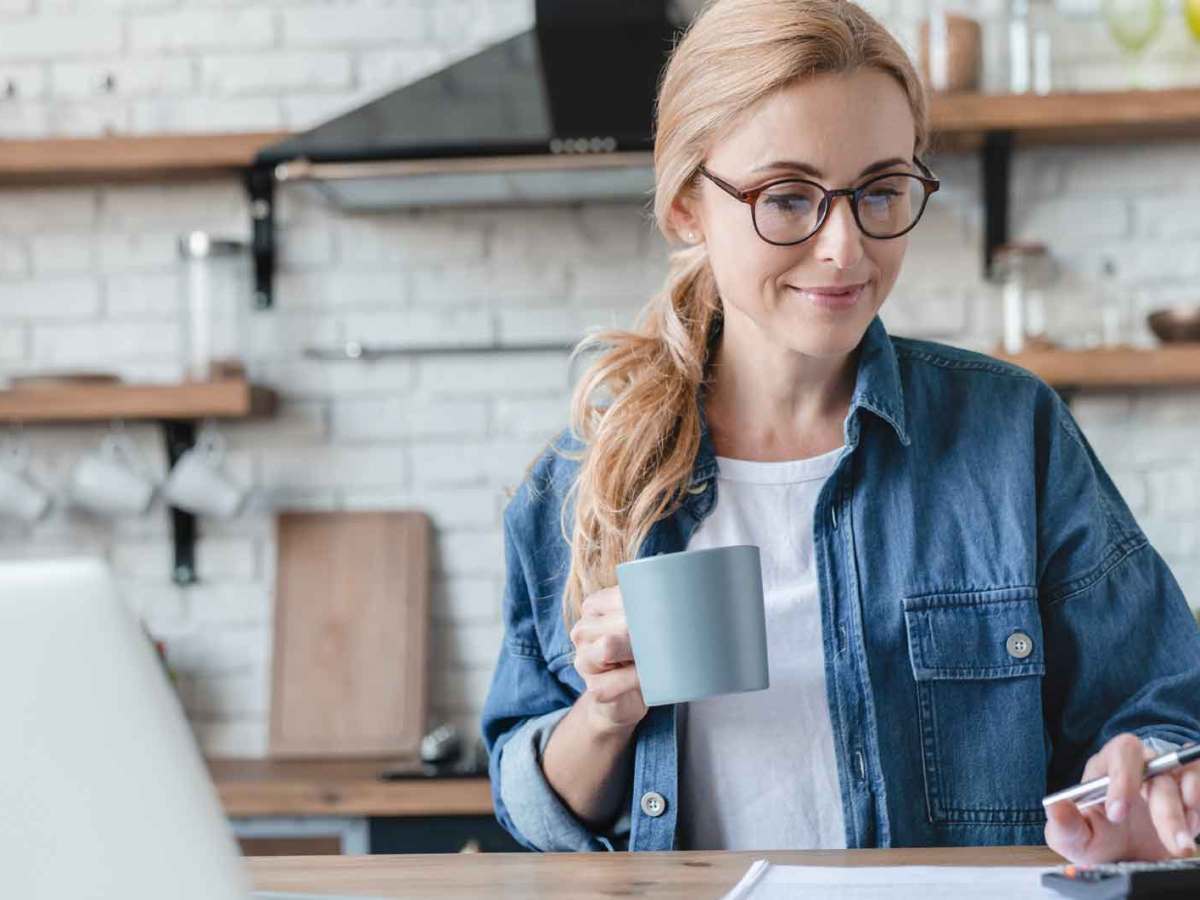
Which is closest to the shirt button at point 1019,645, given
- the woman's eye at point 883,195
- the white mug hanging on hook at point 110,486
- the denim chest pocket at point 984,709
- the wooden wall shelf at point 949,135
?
the denim chest pocket at point 984,709

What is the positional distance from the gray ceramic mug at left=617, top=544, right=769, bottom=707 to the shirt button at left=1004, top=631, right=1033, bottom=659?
1.01ft

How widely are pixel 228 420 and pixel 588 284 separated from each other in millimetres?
710

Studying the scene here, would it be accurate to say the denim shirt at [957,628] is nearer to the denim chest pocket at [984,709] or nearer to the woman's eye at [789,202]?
the denim chest pocket at [984,709]

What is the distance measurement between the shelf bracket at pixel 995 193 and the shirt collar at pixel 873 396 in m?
1.40

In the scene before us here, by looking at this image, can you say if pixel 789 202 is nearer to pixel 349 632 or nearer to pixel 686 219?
pixel 686 219

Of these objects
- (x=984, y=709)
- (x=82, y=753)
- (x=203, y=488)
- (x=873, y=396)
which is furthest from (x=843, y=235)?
(x=203, y=488)

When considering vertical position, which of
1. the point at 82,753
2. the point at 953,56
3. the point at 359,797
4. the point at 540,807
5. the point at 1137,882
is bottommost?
the point at 359,797

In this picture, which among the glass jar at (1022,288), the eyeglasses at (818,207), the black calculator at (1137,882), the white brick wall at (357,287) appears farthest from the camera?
the white brick wall at (357,287)

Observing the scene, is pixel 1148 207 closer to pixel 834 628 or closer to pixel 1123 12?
pixel 1123 12

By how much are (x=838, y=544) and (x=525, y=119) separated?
1245 millimetres

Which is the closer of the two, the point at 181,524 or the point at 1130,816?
the point at 1130,816

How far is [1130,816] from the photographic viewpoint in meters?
0.91

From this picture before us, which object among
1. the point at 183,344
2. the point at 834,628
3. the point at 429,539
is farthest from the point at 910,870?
the point at 183,344

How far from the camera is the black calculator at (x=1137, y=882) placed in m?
0.72
